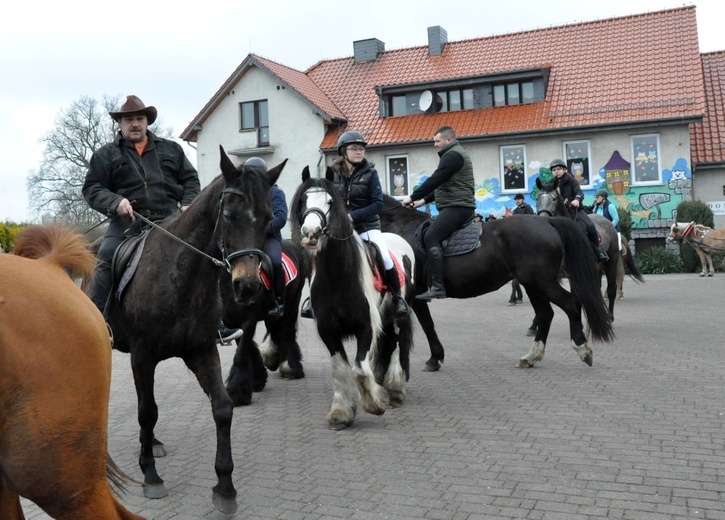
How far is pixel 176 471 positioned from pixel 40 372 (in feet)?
10.6

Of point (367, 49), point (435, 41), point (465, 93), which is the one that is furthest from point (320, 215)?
point (367, 49)

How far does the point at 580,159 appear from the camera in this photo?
30984 millimetres

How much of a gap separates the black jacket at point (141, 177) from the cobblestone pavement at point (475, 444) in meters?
2.07

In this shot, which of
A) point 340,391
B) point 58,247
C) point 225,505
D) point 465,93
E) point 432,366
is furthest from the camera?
point 465,93

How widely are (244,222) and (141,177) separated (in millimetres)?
1748

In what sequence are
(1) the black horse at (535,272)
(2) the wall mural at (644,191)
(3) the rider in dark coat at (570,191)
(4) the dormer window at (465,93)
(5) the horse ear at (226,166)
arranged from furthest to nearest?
(4) the dormer window at (465,93) → (2) the wall mural at (644,191) → (3) the rider in dark coat at (570,191) → (1) the black horse at (535,272) → (5) the horse ear at (226,166)

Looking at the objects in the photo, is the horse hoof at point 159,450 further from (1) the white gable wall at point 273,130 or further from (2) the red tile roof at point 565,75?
(1) the white gable wall at point 273,130

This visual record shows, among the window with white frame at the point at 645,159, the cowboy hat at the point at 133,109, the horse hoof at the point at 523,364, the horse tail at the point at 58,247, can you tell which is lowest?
the horse hoof at the point at 523,364

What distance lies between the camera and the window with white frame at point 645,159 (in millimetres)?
29656

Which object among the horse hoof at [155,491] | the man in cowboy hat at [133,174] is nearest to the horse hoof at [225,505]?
the horse hoof at [155,491]

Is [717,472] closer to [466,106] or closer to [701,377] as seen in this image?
[701,377]

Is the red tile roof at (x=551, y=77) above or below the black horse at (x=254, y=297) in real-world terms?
above

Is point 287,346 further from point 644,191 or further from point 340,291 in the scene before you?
point 644,191

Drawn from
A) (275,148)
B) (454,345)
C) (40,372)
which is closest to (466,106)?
(275,148)
